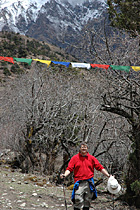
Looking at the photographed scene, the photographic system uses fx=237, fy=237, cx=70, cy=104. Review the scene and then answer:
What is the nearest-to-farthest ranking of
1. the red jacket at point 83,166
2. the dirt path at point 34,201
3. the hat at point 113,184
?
the hat at point 113,184 < the red jacket at point 83,166 < the dirt path at point 34,201

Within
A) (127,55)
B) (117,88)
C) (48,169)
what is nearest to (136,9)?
(127,55)

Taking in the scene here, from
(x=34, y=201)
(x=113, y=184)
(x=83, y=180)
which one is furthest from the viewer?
(x=34, y=201)

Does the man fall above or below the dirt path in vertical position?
above

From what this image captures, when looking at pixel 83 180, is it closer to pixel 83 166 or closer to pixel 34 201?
pixel 83 166

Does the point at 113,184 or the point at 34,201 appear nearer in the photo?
the point at 113,184

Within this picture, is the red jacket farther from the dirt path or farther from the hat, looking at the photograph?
the dirt path

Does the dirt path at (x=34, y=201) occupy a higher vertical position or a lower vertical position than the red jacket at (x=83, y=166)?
lower

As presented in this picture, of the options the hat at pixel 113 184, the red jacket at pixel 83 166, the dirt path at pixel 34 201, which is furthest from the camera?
the dirt path at pixel 34 201

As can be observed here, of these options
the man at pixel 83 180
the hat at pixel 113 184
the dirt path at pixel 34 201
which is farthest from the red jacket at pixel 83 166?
the dirt path at pixel 34 201

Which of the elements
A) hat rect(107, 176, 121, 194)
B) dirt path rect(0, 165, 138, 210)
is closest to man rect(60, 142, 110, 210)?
hat rect(107, 176, 121, 194)

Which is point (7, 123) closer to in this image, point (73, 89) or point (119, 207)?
point (73, 89)

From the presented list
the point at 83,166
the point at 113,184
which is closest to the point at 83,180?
the point at 83,166

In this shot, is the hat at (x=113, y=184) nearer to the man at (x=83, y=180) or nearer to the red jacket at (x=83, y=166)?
the man at (x=83, y=180)

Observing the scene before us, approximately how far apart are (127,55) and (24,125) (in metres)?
7.44
